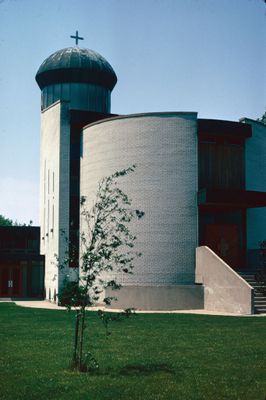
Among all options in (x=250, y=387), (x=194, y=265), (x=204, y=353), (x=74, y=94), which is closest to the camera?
(x=250, y=387)

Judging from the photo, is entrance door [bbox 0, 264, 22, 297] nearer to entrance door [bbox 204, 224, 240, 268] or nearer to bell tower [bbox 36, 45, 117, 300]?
bell tower [bbox 36, 45, 117, 300]

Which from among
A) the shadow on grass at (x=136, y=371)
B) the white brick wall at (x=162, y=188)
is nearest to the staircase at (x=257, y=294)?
the white brick wall at (x=162, y=188)

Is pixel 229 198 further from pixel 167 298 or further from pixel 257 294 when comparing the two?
pixel 167 298

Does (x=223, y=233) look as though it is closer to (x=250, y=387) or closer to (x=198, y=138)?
(x=198, y=138)

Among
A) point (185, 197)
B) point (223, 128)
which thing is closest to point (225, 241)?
point (185, 197)

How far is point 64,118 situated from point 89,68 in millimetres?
7709

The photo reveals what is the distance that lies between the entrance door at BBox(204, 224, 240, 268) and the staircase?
266cm

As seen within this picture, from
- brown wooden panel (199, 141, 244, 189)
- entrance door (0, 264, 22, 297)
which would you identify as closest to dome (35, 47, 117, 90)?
entrance door (0, 264, 22, 297)

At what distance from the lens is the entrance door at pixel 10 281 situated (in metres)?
40.7

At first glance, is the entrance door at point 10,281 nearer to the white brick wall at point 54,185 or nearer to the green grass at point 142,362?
the white brick wall at point 54,185

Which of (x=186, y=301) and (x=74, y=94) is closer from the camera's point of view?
(x=186, y=301)

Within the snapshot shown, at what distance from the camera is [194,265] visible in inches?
1112

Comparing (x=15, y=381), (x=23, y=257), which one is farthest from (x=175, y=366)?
(x=23, y=257)

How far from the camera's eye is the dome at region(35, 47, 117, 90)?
40031 mm
